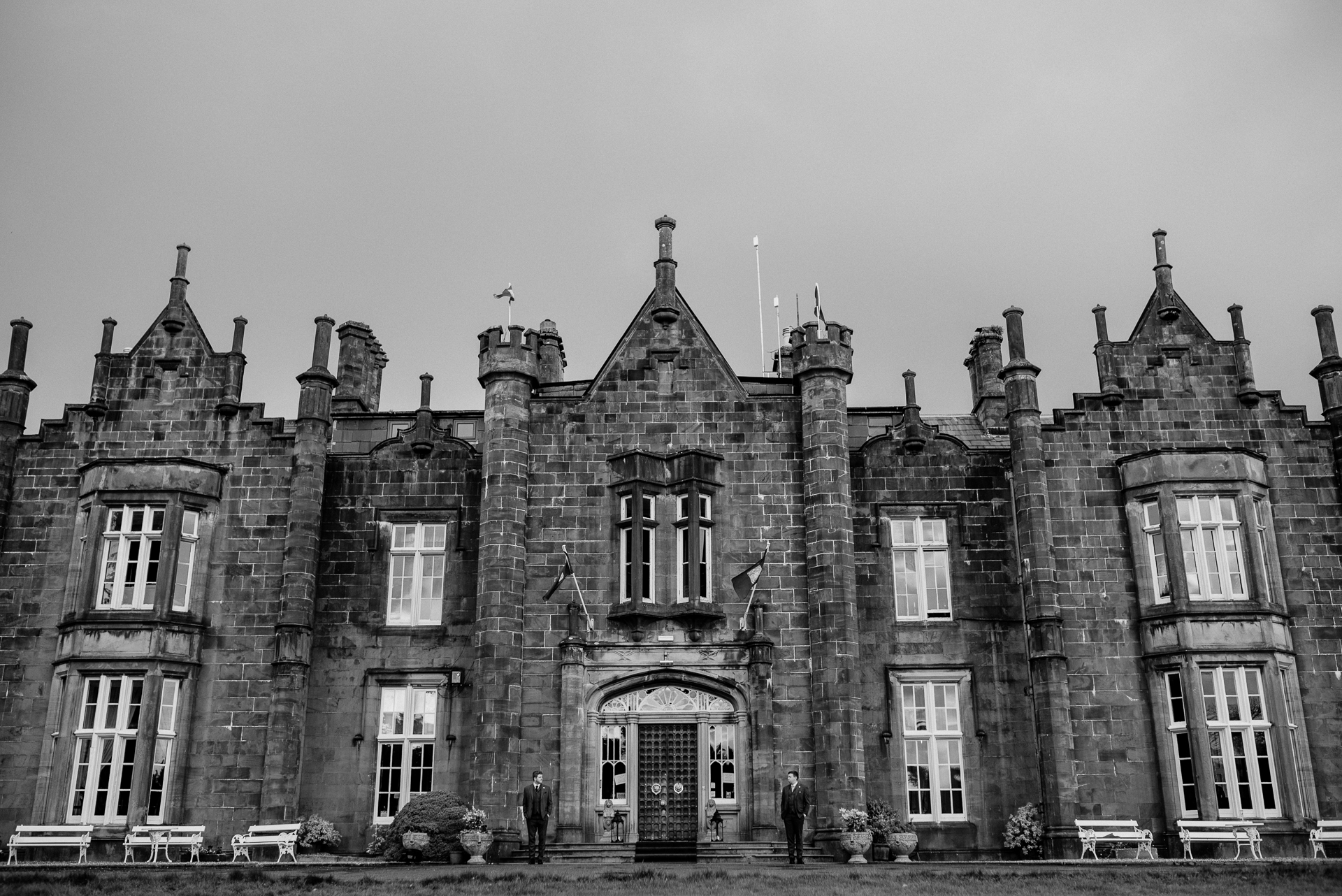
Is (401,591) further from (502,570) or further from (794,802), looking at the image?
(794,802)

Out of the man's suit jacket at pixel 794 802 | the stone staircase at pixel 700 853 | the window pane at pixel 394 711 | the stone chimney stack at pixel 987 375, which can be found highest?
the stone chimney stack at pixel 987 375

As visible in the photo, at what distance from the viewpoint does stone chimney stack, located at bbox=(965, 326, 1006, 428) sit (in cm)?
3709

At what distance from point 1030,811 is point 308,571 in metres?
17.2

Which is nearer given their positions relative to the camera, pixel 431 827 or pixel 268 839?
pixel 431 827

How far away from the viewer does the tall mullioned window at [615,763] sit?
2862 cm

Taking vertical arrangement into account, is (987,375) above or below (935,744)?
above

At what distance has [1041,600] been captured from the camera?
29.4 meters

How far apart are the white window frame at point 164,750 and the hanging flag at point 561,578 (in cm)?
864

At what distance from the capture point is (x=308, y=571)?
30219mm

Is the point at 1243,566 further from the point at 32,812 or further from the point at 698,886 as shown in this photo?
the point at 32,812

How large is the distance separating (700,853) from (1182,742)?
1097 cm

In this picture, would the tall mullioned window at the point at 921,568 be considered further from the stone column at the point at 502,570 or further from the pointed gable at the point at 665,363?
the stone column at the point at 502,570

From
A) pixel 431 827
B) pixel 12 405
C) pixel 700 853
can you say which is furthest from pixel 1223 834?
pixel 12 405

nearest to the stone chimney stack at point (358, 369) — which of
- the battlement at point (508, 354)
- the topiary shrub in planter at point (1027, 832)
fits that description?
the battlement at point (508, 354)
